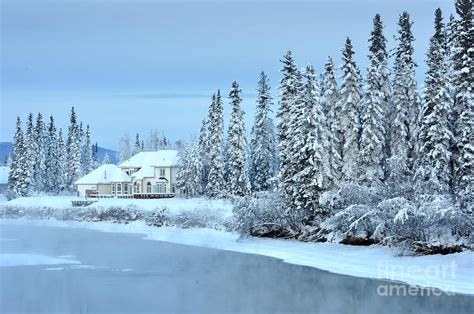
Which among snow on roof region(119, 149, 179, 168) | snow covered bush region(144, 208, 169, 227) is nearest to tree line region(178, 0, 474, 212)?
snow covered bush region(144, 208, 169, 227)

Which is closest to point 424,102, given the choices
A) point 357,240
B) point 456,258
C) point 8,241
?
point 357,240

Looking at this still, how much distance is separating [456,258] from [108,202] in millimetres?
44779

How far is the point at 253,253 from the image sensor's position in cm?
3769

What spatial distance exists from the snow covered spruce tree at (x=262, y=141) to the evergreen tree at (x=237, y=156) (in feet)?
8.18

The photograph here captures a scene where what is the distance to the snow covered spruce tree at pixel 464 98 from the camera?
111ft

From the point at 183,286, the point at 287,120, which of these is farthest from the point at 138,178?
the point at 183,286

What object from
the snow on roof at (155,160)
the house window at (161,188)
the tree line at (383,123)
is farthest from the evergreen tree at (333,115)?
the house window at (161,188)

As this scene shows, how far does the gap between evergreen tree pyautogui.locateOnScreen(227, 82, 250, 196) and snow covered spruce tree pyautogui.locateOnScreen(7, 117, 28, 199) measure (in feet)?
120

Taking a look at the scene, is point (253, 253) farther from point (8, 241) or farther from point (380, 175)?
point (8, 241)

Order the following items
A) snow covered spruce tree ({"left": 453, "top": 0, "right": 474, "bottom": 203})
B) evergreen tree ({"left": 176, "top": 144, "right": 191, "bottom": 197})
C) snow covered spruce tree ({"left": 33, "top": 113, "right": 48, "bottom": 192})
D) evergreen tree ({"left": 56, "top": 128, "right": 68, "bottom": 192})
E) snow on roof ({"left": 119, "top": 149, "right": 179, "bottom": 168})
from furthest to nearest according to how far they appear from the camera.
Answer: evergreen tree ({"left": 56, "top": 128, "right": 68, "bottom": 192}) → snow covered spruce tree ({"left": 33, "top": 113, "right": 48, "bottom": 192}) → snow on roof ({"left": 119, "top": 149, "right": 179, "bottom": 168}) → evergreen tree ({"left": 176, "top": 144, "right": 191, "bottom": 197}) → snow covered spruce tree ({"left": 453, "top": 0, "right": 474, "bottom": 203})

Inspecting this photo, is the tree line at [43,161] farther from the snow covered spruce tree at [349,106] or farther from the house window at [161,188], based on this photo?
the snow covered spruce tree at [349,106]

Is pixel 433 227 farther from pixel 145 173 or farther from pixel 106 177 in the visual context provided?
pixel 106 177

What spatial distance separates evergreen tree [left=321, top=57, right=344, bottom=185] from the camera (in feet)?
134

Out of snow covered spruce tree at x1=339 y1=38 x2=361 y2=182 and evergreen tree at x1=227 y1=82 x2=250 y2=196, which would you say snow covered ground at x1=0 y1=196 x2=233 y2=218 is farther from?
snow covered spruce tree at x1=339 y1=38 x2=361 y2=182
